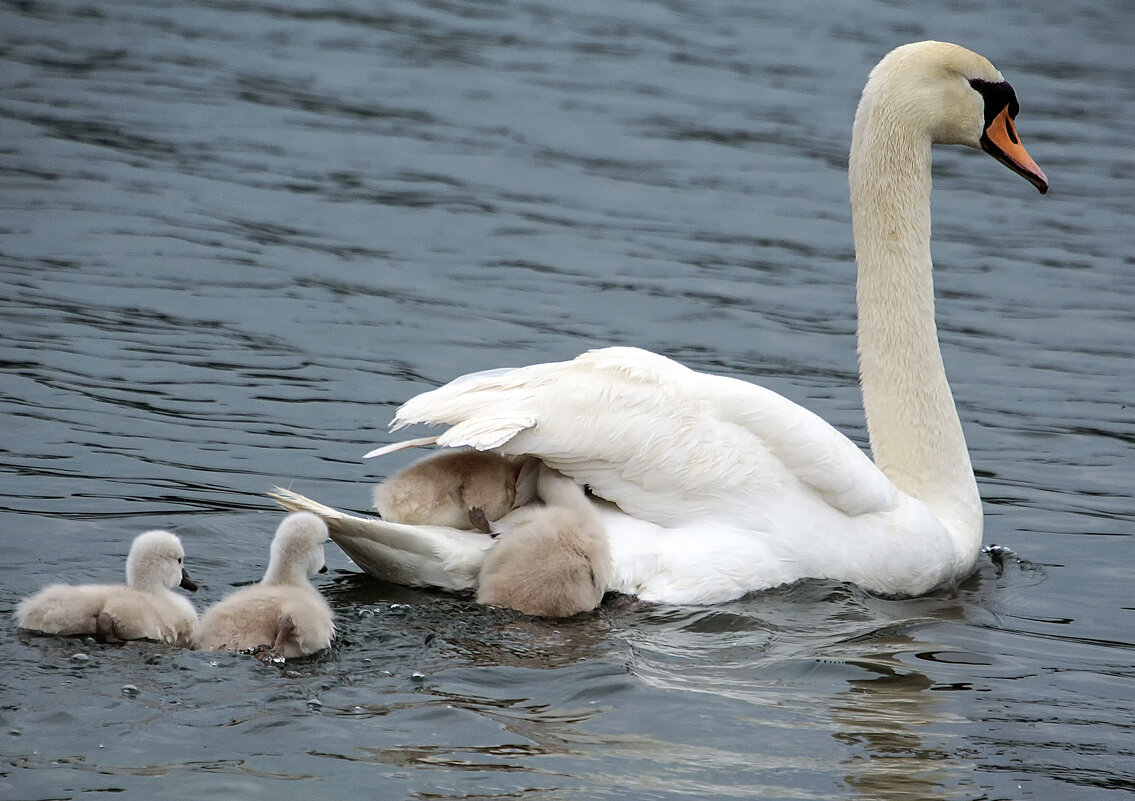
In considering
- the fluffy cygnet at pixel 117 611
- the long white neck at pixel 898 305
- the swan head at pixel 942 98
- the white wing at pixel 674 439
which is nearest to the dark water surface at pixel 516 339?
the fluffy cygnet at pixel 117 611

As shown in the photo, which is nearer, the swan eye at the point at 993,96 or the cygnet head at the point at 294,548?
the cygnet head at the point at 294,548

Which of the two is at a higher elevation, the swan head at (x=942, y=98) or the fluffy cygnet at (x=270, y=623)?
the swan head at (x=942, y=98)

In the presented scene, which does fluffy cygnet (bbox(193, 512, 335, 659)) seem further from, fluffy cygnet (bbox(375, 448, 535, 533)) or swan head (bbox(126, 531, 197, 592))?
fluffy cygnet (bbox(375, 448, 535, 533))

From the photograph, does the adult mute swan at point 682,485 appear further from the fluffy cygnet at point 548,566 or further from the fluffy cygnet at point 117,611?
the fluffy cygnet at point 117,611

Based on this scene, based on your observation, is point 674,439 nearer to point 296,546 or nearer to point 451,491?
point 451,491

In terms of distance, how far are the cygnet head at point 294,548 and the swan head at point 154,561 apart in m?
0.36

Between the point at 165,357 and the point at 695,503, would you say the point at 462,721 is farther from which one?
the point at 165,357

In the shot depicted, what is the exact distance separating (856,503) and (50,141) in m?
10.4

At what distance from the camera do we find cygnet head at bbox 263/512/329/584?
6.64m

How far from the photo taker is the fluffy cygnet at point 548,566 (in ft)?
22.5

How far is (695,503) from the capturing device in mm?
7316

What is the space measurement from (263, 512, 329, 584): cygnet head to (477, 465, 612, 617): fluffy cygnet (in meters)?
0.73

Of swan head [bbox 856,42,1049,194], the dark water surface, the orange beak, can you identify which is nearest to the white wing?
the dark water surface

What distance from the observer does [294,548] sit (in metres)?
6.65
